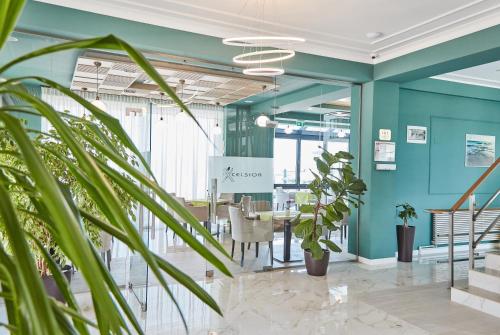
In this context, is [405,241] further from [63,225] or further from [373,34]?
[63,225]

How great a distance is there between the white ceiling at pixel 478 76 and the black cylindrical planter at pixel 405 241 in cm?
280

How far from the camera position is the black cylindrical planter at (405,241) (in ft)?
20.6

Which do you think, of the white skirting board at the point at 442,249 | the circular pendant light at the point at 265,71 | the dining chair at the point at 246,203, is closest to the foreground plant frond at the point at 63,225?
the circular pendant light at the point at 265,71

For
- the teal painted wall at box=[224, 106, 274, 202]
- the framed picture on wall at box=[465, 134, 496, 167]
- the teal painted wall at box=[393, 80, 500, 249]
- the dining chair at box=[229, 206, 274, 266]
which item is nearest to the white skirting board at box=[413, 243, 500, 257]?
the teal painted wall at box=[393, 80, 500, 249]

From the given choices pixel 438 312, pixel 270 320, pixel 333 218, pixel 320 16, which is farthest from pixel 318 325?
pixel 320 16

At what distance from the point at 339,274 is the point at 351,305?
4.22 feet

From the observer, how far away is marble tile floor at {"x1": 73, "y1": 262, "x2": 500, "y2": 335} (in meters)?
3.62

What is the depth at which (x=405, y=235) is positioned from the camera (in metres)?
6.30

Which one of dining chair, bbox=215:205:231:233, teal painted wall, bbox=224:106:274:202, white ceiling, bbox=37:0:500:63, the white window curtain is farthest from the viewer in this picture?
teal painted wall, bbox=224:106:274:202

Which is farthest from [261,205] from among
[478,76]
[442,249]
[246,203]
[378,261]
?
[478,76]

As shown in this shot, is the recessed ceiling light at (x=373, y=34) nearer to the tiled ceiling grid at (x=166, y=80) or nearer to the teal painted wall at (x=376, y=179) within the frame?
the teal painted wall at (x=376, y=179)

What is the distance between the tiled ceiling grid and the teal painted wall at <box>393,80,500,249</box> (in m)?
2.96

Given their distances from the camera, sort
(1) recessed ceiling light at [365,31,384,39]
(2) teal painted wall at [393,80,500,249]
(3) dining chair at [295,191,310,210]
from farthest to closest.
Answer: (2) teal painted wall at [393,80,500,249] < (3) dining chair at [295,191,310,210] < (1) recessed ceiling light at [365,31,384,39]

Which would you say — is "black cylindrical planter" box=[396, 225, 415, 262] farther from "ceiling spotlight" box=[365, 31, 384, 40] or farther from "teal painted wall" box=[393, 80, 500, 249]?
"ceiling spotlight" box=[365, 31, 384, 40]
